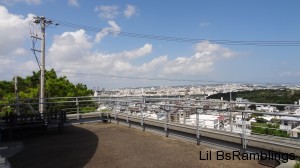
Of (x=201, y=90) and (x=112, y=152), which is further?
(x=201, y=90)

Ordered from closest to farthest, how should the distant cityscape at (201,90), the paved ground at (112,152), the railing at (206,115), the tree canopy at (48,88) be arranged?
1. the paved ground at (112,152)
2. the railing at (206,115)
3. the distant cityscape at (201,90)
4. the tree canopy at (48,88)

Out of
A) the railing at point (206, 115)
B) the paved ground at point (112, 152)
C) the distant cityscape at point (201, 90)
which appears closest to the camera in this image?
the paved ground at point (112, 152)

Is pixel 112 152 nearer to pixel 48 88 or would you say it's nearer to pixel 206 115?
pixel 206 115

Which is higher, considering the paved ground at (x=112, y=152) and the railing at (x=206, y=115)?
the railing at (x=206, y=115)

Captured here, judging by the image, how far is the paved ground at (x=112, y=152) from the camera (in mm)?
6891

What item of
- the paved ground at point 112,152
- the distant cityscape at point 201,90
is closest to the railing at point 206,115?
the paved ground at point 112,152

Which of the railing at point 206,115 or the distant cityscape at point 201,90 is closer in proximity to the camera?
the railing at point 206,115

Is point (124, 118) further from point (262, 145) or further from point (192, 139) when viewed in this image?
point (262, 145)

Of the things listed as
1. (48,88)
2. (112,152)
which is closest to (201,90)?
(48,88)

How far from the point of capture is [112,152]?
8000 millimetres

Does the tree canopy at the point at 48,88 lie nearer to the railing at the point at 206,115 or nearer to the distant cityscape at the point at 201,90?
the distant cityscape at the point at 201,90

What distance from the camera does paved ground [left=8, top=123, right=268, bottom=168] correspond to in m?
6.89

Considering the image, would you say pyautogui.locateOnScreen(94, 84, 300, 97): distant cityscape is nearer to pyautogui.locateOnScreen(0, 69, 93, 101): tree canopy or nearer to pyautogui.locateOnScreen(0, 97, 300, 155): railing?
pyautogui.locateOnScreen(0, 69, 93, 101): tree canopy

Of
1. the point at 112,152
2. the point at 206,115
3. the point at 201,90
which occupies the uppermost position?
the point at 201,90
